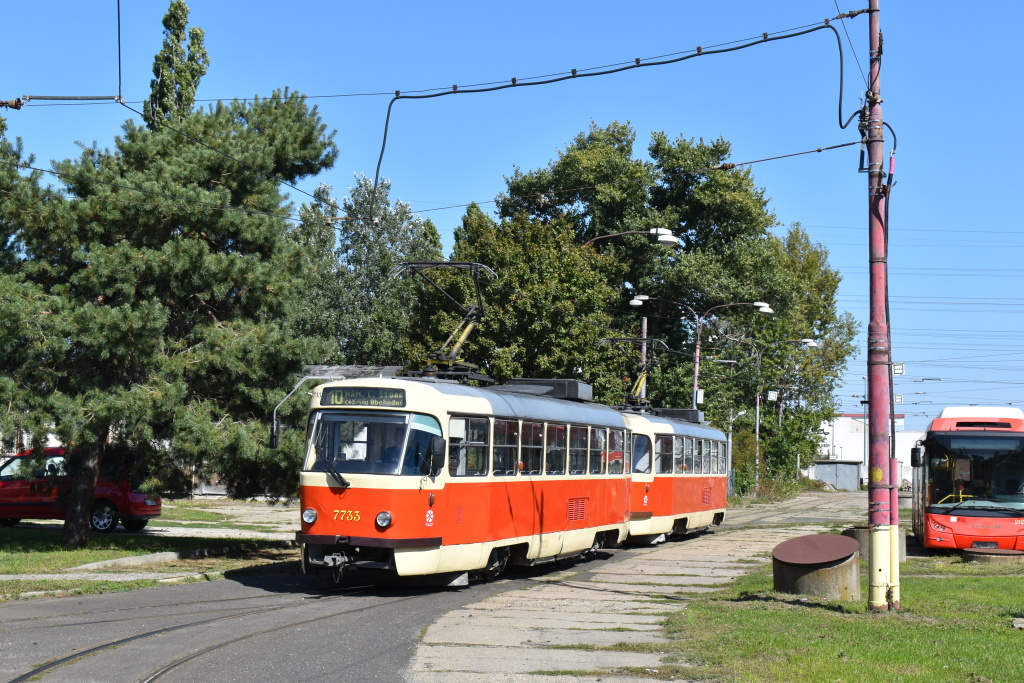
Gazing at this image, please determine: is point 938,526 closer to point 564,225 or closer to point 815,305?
point 564,225

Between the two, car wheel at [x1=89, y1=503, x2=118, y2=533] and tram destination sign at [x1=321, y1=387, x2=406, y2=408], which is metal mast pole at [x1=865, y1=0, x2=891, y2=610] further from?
car wheel at [x1=89, y1=503, x2=118, y2=533]

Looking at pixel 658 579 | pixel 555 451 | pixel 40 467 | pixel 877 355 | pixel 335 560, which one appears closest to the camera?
pixel 877 355

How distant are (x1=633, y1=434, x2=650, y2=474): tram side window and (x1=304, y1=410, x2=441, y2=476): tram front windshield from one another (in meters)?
10.8

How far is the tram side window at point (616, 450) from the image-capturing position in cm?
2231

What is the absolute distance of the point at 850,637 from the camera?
37.7ft

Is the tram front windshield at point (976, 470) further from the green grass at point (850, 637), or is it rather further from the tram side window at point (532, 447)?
the tram side window at point (532, 447)

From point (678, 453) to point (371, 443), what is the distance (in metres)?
14.2

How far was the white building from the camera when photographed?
286 feet

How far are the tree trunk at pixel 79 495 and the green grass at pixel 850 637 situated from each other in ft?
36.8

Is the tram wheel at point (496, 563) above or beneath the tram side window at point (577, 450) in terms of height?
beneath

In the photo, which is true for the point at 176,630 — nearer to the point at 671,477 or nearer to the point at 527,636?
the point at 527,636

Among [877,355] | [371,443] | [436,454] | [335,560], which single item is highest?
[877,355]

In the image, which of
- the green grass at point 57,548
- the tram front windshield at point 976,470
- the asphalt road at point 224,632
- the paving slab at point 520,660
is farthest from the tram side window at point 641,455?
the paving slab at point 520,660

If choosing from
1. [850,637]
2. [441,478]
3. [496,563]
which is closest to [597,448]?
[496,563]
